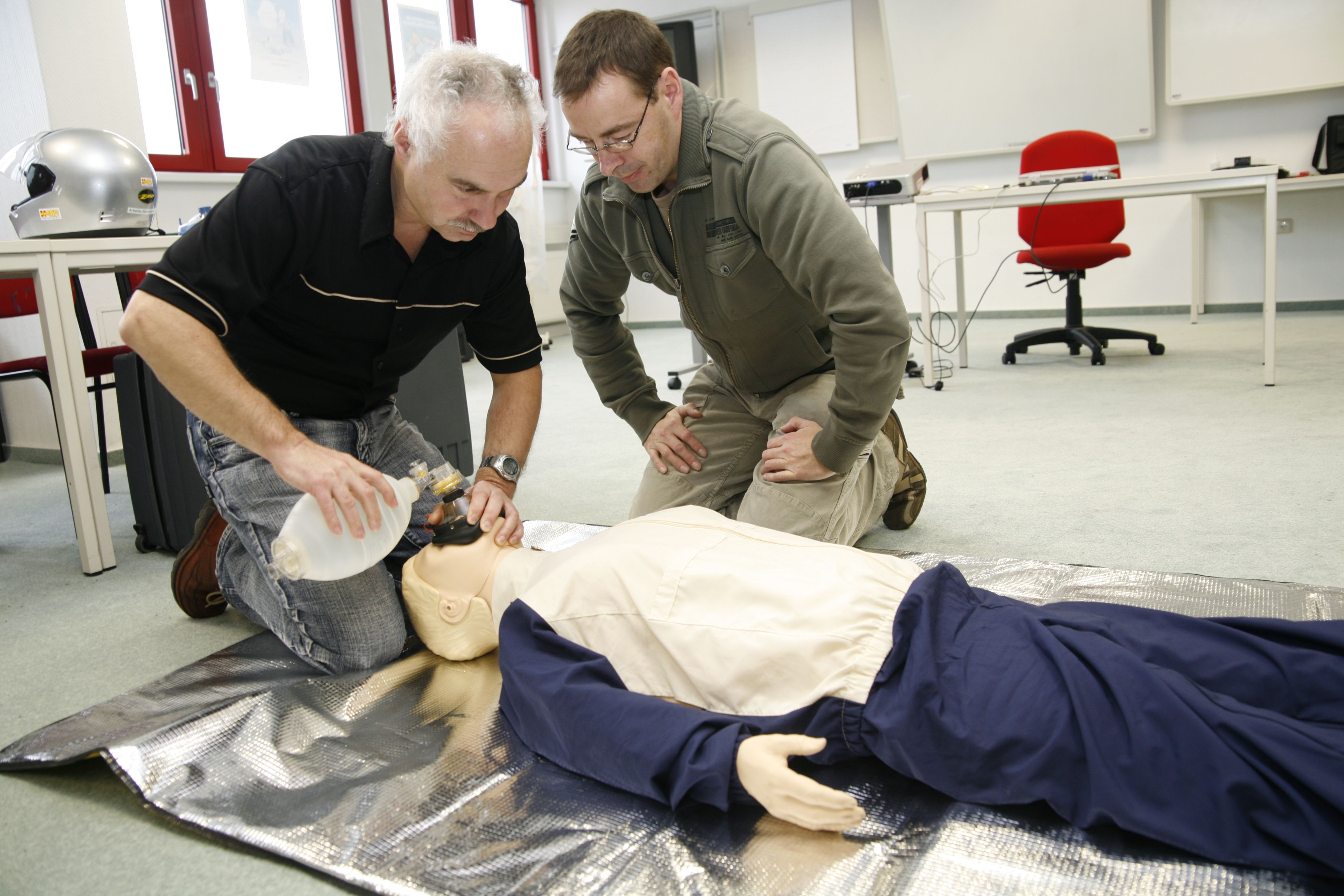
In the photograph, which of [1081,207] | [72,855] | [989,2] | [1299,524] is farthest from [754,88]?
[72,855]

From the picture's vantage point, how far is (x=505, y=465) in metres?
1.64

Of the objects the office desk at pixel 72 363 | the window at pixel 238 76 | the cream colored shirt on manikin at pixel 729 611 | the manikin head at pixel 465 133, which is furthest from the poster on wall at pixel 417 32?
the cream colored shirt on manikin at pixel 729 611

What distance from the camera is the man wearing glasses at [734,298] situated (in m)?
1.49

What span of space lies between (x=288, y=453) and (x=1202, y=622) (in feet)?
3.81

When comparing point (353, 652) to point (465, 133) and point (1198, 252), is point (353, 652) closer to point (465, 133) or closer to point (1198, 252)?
point (465, 133)

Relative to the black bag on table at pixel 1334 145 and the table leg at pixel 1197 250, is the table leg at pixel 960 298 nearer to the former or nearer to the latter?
the table leg at pixel 1197 250

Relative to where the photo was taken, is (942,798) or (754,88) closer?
(942,798)

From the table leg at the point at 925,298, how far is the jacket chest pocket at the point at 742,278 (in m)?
2.17

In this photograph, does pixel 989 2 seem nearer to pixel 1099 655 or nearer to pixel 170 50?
pixel 170 50

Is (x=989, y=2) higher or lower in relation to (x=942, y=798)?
higher

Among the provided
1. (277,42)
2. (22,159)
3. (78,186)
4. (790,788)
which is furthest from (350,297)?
(277,42)

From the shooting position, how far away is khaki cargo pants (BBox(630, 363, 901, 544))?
1757 millimetres

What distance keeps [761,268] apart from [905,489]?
70 centimetres

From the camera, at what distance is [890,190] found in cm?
380
